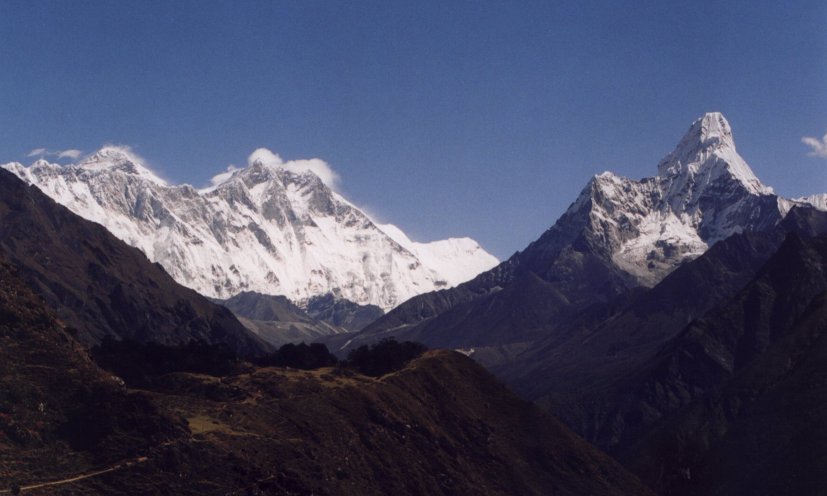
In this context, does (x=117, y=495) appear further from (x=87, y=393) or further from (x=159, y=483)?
(x=87, y=393)

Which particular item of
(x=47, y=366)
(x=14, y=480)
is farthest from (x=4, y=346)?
(x=14, y=480)

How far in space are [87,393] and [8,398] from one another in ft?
51.8

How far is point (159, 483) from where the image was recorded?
7283 inches

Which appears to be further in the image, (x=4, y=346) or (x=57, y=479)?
(x=4, y=346)

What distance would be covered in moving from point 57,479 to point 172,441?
1022 inches

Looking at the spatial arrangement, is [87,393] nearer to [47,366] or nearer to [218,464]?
[47,366]

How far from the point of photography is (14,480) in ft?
552

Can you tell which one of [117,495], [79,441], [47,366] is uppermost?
[47,366]

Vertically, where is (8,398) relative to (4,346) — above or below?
below

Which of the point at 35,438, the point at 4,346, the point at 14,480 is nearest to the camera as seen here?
the point at 14,480

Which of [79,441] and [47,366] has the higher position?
[47,366]

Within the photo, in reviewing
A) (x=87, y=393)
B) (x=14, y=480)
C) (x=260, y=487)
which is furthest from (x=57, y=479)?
(x=260, y=487)

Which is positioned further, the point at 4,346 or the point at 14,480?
the point at 4,346

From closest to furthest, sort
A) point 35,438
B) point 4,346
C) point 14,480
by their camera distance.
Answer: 1. point 14,480
2. point 35,438
3. point 4,346
